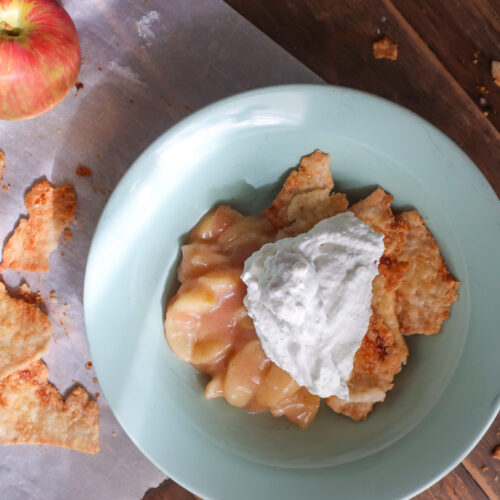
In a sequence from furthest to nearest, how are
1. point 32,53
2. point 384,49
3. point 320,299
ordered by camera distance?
1. point 384,49
2. point 32,53
3. point 320,299

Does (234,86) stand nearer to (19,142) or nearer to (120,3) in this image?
(120,3)

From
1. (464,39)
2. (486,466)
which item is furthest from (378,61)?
(486,466)

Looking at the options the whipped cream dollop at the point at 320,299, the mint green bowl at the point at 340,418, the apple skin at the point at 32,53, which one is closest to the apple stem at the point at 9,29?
the apple skin at the point at 32,53

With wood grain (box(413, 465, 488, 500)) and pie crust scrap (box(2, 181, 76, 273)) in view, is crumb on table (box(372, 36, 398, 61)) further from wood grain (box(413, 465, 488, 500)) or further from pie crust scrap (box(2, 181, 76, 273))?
wood grain (box(413, 465, 488, 500))

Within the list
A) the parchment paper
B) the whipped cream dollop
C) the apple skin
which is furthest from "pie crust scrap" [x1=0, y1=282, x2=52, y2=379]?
the whipped cream dollop

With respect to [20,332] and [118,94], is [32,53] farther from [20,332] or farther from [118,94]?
[20,332]

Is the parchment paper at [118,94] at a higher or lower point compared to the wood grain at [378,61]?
lower

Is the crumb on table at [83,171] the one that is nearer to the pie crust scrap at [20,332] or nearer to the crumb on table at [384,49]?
the pie crust scrap at [20,332]
